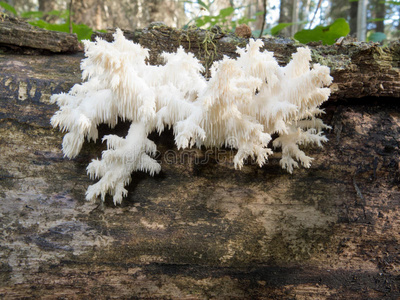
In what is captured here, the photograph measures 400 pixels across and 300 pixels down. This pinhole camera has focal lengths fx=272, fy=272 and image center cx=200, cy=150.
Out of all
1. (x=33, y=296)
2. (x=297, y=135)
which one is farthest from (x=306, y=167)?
(x=33, y=296)

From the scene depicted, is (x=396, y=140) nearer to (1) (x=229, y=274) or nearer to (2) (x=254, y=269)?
(2) (x=254, y=269)

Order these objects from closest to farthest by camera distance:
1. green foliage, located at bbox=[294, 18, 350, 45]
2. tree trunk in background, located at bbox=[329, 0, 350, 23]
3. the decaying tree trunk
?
the decaying tree trunk < green foliage, located at bbox=[294, 18, 350, 45] < tree trunk in background, located at bbox=[329, 0, 350, 23]

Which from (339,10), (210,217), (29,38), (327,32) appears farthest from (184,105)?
(339,10)

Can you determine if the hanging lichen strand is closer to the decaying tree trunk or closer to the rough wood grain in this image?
the decaying tree trunk

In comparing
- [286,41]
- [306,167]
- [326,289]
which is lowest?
[326,289]

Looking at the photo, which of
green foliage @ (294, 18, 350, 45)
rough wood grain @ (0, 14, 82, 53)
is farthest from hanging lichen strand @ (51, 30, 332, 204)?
green foliage @ (294, 18, 350, 45)

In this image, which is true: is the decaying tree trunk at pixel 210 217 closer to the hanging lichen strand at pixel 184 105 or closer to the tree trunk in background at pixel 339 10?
the hanging lichen strand at pixel 184 105

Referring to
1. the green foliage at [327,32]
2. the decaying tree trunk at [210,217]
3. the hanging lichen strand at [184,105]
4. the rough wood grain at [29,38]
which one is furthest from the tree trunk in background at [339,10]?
the rough wood grain at [29,38]

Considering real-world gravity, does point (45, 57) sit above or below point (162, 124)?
above

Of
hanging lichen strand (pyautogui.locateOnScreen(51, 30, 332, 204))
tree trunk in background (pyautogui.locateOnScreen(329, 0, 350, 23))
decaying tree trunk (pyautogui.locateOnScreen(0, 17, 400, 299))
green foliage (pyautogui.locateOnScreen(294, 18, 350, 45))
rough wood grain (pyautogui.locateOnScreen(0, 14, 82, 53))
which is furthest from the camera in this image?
tree trunk in background (pyautogui.locateOnScreen(329, 0, 350, 23))
